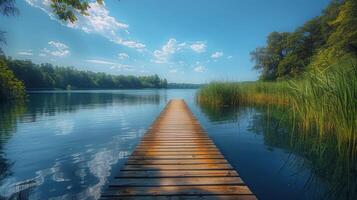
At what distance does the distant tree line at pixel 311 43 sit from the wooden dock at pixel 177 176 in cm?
2022

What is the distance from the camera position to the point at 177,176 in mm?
3363

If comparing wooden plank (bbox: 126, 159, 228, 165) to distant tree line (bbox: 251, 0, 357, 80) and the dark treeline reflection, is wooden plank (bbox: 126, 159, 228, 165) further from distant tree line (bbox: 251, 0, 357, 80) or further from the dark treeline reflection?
distant tree line (bbox: 251, 0, 357, 80)

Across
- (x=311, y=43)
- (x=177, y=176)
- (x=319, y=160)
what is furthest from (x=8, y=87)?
(x=311, y=43)

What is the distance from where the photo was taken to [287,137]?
24.0ft

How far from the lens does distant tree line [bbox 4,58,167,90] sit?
6412 cm

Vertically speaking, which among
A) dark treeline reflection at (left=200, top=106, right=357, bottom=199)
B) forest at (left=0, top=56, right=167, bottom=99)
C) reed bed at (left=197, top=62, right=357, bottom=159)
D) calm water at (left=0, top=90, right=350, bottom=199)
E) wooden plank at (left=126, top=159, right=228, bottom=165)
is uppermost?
forest at (left=0, top=56, right=167, bottom=99)

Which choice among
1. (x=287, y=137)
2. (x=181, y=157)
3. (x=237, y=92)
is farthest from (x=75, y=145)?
(x=237, y=92)

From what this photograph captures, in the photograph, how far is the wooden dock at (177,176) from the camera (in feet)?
9.01

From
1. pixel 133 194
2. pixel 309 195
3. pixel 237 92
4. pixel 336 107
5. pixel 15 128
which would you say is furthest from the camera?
pixel 237 92

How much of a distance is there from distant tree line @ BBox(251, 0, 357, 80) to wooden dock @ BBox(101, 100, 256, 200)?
20.2 m

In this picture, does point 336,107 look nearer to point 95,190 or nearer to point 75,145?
point 95,190

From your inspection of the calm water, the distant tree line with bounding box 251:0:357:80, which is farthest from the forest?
the distant tree line with bounding box 251:0:357:80

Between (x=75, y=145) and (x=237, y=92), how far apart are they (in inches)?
518

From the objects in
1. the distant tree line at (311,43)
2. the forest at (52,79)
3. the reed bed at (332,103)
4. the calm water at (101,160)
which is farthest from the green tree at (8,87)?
the distant tree line at (311,43)
